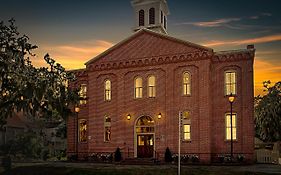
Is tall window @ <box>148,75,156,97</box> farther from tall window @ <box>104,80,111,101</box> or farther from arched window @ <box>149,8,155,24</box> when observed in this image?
arched window @ <box>149,8,155,24</box>

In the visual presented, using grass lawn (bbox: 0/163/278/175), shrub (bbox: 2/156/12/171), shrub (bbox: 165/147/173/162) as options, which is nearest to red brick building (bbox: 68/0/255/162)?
shrub (bbox: 165/147/173/162)

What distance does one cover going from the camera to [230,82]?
31375 millimetres

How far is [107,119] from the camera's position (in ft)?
115

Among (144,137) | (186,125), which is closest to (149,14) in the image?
(186,125)

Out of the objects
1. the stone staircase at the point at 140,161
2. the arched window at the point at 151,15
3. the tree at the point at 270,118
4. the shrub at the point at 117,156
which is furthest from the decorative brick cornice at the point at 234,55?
the tree at the point at 270,118

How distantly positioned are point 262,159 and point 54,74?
1953 cm

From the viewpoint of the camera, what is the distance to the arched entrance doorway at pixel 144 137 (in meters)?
32.8

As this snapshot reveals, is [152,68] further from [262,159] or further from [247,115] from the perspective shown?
[262,159]

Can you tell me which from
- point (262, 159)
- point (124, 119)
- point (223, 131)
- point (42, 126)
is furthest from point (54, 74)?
point (42, 126)

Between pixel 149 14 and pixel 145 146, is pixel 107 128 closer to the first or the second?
pixel 145 146

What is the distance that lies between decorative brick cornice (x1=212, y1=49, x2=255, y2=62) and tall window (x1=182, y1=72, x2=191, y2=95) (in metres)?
2.58

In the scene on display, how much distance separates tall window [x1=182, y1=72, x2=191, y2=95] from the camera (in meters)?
31.9

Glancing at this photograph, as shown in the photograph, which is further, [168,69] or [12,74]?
[168,69]

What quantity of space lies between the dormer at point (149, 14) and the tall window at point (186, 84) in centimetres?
638
